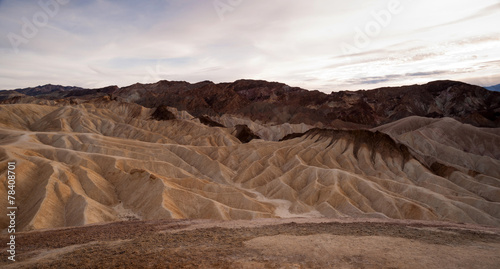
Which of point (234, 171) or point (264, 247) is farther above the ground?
point (264, 247)

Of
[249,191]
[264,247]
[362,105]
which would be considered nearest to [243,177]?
[249,191]

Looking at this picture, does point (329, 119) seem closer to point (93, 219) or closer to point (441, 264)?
point (93, 219)

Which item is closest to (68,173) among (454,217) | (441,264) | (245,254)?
(245,254)

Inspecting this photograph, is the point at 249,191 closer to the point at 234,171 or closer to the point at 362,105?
the point at 234,171

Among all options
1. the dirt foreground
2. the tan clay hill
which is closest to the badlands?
the dirt foreground

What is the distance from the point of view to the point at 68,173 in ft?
153

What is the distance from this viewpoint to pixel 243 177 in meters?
71.1

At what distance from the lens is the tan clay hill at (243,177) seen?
43.3 metres

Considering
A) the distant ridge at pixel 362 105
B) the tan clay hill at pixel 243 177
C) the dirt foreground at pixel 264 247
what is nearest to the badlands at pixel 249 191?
the dirt foreground at pixel 264 247

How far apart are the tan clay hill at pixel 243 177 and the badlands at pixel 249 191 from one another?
0.79 ft

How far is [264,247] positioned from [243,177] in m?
54.2

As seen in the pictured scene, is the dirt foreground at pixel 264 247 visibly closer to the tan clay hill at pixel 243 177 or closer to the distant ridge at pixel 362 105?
the tan clay hill at pixel 243 177

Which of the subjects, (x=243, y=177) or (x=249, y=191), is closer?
(x=249, y=191)

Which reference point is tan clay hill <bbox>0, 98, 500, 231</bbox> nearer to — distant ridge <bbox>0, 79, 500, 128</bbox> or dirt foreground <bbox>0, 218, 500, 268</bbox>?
dirt foreground <bbox>0, 218, 500, 268</bbox>
